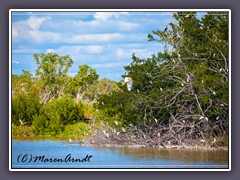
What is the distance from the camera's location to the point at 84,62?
12797 millimetres

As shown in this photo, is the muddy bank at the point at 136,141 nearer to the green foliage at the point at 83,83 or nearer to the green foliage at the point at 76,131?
the green foliage at the point at 76,131

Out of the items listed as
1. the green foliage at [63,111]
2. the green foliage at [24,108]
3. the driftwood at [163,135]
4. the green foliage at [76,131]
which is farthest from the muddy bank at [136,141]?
the green foliage at [24,108]

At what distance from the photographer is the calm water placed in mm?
12008

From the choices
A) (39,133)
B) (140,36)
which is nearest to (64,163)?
(39,133)

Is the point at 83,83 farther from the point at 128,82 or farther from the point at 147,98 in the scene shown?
the point at 147,98

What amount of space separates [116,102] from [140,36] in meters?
1.86

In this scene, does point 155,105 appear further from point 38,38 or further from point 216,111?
point 38,38

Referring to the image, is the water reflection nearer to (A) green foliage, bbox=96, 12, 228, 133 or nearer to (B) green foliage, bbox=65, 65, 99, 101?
(A) green foliage, bbox=96, 12, 228, 133

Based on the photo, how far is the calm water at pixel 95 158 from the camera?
12008mm

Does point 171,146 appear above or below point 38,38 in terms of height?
below

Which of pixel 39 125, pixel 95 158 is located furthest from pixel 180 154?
pixel 39 125

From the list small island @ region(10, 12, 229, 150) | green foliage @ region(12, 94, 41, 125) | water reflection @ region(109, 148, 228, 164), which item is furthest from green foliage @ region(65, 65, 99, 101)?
water reflection @ region(109, 148, 228, 164)

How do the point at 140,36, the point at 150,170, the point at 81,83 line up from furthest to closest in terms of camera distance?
1. the point at 81,83
2. the point at 140,36
3. the point at 150,170

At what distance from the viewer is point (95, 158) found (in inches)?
484
